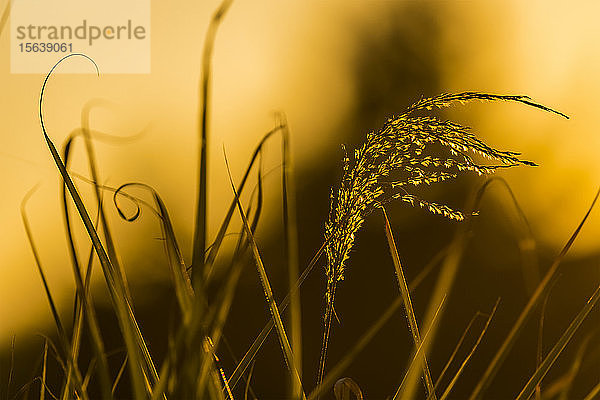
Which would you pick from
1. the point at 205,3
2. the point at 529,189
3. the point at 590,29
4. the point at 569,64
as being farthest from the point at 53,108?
the point at 529,189

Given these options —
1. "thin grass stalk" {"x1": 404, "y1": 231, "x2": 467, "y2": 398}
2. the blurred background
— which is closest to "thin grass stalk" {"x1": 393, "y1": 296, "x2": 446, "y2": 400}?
"thin grass stalk" {"x1": 404, "y1": 231, "x2": 467, "y2": 398}

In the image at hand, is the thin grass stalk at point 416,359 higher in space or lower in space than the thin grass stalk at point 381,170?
lower

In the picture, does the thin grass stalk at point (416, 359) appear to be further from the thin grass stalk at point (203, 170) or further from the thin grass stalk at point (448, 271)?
the thin grass stalk at point (203, 170)

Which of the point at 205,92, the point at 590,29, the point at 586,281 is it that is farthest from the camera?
the point at 586,281

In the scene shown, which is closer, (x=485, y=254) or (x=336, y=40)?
(x=485, y=254)

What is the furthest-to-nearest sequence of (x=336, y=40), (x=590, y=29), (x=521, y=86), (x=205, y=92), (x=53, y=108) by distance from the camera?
(x=336, y=40) → (x=521, y=86) → (x=590, y=29) → (x=53, y=108) → (x=205, y=92)

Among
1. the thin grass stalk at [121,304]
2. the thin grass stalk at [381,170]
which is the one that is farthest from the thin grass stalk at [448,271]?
the thin grass stalk at [121,304]

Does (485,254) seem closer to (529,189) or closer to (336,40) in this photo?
(529,189)

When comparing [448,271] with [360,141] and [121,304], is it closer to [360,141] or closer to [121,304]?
[121,304]
